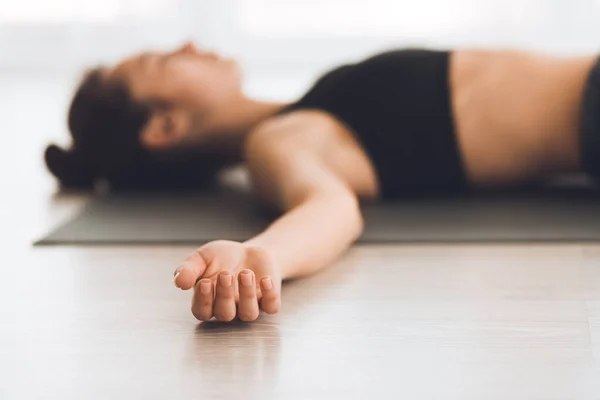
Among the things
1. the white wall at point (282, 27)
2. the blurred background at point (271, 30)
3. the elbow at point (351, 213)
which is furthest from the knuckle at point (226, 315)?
the white wall at point (282, 27)

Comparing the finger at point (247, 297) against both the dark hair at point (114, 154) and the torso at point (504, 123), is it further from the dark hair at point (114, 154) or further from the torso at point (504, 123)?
the dark hair at point (114, 154)

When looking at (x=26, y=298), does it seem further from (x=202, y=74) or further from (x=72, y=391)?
(x=202, y=74)

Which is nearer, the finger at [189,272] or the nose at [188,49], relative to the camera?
the finger at [189,272]

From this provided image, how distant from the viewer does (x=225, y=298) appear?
1.01 metres

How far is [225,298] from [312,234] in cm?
28

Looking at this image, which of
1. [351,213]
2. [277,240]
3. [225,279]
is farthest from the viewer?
[351,213]

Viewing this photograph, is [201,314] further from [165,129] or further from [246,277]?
[165,129]

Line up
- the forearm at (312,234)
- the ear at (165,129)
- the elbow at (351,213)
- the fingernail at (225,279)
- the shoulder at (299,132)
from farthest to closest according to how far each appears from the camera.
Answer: the ear at (165,129) → the shoulder at (299,132) → the elbow at (351,213) → the forearm at (312,234) → the fingernail at (225,279)

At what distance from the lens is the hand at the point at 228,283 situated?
1.01 m

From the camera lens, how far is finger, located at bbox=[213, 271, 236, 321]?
1.00m

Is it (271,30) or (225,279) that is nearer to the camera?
(225,279)

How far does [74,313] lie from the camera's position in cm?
113

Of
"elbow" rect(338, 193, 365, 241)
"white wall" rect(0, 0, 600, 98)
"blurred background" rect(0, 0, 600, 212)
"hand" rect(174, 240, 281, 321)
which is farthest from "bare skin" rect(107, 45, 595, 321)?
"white wall" rect(0, 0, 600, 98)

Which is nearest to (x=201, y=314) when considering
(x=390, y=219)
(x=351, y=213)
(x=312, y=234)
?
(x=312, y=234)
